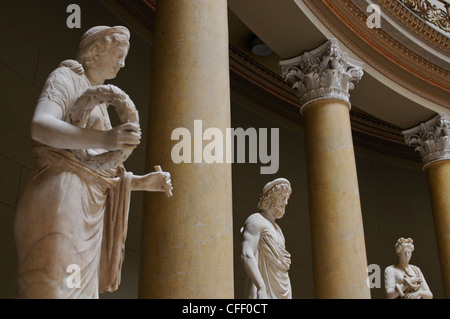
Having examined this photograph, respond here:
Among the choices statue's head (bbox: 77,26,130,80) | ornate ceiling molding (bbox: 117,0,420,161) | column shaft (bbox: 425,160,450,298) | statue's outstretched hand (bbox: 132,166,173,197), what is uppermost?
ornate ceiling molding (bbox: 117,0,420,161)

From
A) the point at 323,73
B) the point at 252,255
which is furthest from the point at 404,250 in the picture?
the point at 252,255

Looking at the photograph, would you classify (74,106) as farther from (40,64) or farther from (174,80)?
(40,64)

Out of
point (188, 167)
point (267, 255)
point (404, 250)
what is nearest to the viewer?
point (188, 167)

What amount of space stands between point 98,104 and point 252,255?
2.67 metres

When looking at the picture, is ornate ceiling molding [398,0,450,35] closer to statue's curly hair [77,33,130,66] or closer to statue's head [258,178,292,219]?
statue's head [258,178,292,219]

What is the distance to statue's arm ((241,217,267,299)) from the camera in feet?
15.4

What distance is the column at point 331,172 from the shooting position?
639cm

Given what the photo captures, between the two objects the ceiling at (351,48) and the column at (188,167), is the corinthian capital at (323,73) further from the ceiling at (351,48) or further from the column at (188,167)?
the column at (188,167)

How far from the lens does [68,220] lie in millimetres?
2393

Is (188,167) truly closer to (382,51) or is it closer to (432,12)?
(382,51)

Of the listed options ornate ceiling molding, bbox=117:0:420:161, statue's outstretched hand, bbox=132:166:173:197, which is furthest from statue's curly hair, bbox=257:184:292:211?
ornate ceiling molding, bbox=117:0:420:161
